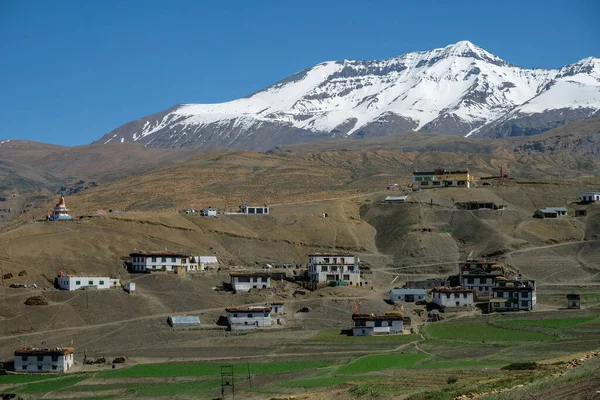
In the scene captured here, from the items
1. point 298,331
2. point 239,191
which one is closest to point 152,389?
point 298,331

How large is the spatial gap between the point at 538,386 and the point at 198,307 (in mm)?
50264

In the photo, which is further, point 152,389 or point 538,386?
point 152,389

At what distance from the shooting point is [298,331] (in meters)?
84.6

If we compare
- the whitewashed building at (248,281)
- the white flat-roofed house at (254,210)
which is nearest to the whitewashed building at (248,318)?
the whitewashed building at (248,281)

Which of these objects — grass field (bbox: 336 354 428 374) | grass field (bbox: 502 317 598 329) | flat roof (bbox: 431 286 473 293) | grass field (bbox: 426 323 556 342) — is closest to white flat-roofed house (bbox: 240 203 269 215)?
flat roof (bbox: 431 286 473 293)

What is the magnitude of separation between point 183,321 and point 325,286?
17433mm

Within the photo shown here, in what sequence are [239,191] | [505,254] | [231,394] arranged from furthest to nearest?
1. [239,191]
2. [505,254]
3. [231,394]

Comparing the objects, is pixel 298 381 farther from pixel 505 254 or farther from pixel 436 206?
pixel 436 206

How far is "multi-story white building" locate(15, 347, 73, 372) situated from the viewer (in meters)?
73.6

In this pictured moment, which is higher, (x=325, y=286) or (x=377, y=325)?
(x=325, y=286)

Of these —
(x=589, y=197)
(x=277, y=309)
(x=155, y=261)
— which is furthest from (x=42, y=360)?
(x=589, y=197)

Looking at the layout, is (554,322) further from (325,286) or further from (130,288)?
(130,288)

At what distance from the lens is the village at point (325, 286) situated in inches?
3401

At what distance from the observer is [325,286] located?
325 feet
